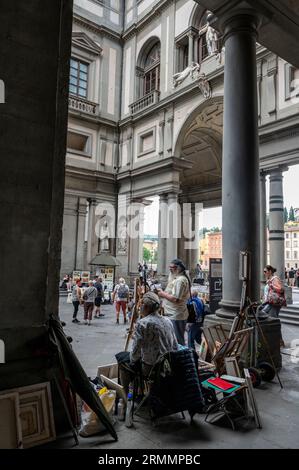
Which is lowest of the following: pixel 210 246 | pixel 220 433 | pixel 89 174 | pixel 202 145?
pixel 220 433

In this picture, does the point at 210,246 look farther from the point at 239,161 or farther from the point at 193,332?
the point at 239,161

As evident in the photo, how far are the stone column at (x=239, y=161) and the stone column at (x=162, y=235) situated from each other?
1117cm

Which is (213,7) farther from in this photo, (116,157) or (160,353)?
(116,157)

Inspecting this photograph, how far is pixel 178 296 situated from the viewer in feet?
16.9

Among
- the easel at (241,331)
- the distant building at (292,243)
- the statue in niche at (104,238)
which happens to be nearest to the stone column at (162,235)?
the statue in niche at (104,238)

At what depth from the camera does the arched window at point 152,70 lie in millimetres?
19062

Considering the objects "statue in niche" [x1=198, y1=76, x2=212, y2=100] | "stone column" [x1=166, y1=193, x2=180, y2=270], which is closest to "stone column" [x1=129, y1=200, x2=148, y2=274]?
"stone column" [x1=166, y1=193, x2=180, y2=270]

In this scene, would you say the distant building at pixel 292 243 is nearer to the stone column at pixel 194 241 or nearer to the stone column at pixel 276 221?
the stone column at pixel 194 241

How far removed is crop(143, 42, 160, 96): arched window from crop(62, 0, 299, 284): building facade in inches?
2.4

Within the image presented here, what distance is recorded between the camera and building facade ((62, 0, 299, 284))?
16297 mm

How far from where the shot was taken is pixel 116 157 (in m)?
20.8

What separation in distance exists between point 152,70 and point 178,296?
59.3 ft

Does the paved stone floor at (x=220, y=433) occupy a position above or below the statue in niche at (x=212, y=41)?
below

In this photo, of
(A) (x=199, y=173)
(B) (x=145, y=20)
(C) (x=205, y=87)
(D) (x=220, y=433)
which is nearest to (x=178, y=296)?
(D) (x=220, y=433)
